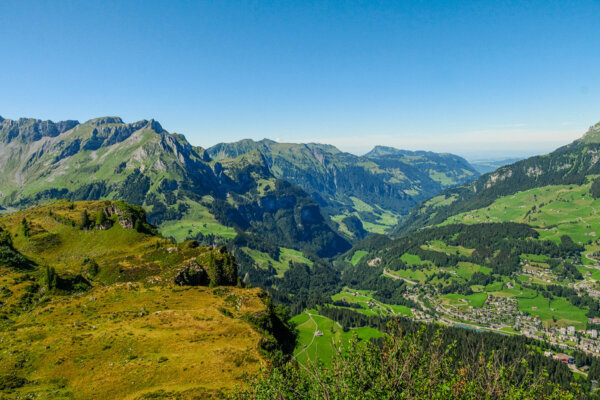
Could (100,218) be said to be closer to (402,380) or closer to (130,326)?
(130,326)

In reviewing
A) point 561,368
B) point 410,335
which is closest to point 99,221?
point 410,335

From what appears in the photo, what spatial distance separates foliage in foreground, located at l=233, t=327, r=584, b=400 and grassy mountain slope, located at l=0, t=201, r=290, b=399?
19.9 m

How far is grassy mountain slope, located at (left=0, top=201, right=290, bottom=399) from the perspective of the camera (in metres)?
40.7

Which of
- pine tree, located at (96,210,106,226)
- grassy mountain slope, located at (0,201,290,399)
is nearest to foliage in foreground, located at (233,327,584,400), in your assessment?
grassy mountain slope, located at (0,201,290,399)

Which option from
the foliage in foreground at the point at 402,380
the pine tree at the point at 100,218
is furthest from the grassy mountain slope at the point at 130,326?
the foliage in foreground at the point at 402,380

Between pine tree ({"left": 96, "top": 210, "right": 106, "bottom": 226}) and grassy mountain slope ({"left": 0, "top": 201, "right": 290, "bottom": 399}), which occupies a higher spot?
pine tree ({"left": 96, "top": 210, "right": 106, "bottom": 226})

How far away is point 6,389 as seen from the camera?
3556 cm

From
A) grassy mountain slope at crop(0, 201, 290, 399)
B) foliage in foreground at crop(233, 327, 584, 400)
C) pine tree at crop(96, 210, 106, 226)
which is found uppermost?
pine tree at crop(96, 210, 106, 226)

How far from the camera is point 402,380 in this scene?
25188 millimetres

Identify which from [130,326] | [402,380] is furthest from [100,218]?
[402,380]

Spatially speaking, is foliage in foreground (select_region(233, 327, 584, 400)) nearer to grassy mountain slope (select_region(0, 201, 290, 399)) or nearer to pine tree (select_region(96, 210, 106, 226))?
grassy mountain slope (select_region(0, 201, 290, 399))

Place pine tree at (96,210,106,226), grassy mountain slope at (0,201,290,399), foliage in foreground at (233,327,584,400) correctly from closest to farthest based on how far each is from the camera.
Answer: foliage in foreground at (233,327,584,400) → grassy mountain slope at (0,201,290,399) → pine tree at (96,210,106,226)

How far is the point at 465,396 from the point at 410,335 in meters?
6.60

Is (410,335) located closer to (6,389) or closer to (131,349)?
(131,349)
